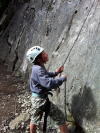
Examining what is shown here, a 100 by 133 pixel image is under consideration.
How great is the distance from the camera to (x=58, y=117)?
6.89m

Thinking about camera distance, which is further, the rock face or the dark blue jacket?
the rock face

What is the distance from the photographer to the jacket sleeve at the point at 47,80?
6.29 m

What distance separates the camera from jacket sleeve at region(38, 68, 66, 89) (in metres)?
6.29

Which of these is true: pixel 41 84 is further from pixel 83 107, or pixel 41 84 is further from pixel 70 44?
pixel 70 44

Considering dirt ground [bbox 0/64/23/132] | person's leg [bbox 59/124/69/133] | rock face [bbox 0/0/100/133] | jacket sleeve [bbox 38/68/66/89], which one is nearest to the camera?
jacket sleeve [bbox 38/68/66/89]

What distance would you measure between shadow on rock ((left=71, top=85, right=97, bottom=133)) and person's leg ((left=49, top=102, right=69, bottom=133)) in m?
0.27

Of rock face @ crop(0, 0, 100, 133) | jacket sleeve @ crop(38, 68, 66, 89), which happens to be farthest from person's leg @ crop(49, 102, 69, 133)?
jacket sleeve @ crop(38, 68, 66, 89)

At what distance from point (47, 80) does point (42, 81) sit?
0.41 feet

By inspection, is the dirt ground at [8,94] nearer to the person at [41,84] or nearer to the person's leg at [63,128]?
the person at [41,84]

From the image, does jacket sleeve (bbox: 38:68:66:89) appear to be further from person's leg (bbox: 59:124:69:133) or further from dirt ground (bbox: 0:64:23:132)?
dirt ground (bbox: 0:64:23:132)

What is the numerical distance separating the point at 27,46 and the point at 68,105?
4.83 m

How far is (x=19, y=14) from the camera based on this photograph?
43.6 ft

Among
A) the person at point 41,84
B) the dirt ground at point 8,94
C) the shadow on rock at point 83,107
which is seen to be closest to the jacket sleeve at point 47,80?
the person at point 41,84

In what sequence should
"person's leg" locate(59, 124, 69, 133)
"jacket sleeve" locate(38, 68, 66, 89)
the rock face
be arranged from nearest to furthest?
1. "jacket sleeve" locate(38, 68, 66, 89)
2. the rock face
3. "person's leg" locate(59, 124, 69, 133)
